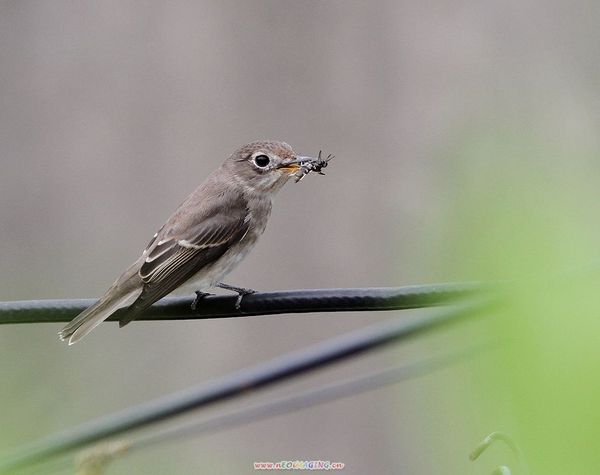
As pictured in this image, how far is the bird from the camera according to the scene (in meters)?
3.33

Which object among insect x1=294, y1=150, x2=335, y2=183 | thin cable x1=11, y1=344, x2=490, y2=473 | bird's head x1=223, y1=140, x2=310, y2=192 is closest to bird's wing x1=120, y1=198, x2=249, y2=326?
bird's head x1=223, y1=140, x2=310, y2=192

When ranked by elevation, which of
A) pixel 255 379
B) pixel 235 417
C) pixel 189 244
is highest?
pixel 189 244

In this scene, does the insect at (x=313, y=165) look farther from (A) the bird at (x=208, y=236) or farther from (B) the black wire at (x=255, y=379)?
(B) the black wire at (x=255, y=379)

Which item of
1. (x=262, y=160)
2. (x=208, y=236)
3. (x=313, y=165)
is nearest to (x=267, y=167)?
(x=262, y=160)

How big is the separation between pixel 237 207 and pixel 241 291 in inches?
34.0

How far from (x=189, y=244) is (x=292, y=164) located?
2.02ft

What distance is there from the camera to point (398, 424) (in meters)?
0.61

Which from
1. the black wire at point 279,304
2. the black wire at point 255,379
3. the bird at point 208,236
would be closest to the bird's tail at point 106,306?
the bird at point 208,236

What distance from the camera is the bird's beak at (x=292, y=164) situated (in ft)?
13.0

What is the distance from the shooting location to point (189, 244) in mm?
3727

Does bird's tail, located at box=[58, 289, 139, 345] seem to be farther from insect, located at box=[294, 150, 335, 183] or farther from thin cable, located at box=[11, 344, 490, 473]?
thin cable, located at box=[11, 344, 490, 473]

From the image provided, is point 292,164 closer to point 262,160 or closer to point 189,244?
point 262,160

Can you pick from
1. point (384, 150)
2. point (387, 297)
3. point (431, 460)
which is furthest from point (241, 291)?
point (384, 150)

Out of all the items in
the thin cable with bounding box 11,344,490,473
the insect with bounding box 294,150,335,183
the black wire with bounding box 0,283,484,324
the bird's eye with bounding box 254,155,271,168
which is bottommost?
the thin cable with bounding box 11,344,490,473
